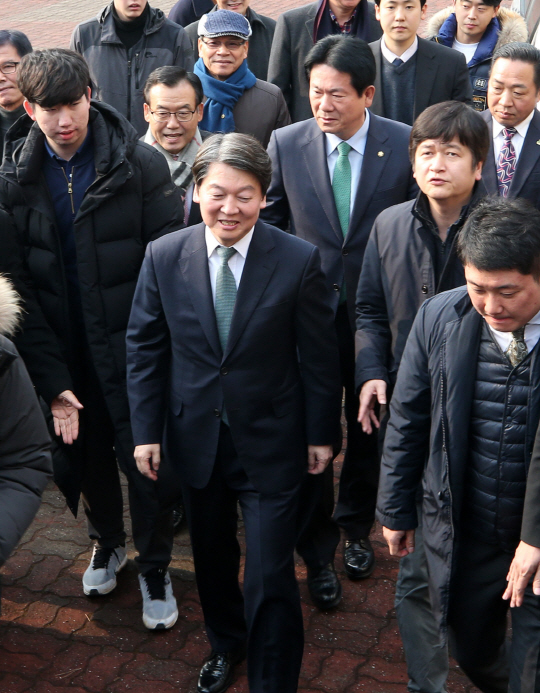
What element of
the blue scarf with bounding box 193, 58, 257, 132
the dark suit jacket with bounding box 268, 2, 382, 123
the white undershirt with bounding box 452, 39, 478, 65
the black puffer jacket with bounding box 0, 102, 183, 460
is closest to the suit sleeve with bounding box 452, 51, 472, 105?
the dark suit jacket with bounding box 268, 2, 382, 123

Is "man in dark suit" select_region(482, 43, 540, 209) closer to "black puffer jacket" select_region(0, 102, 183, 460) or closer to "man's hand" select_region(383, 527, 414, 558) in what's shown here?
"black puffer jacket" select_region(0, 102, 183, 460)

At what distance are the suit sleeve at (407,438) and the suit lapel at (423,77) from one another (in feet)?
8.00

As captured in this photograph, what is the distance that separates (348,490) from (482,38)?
11.8 feet

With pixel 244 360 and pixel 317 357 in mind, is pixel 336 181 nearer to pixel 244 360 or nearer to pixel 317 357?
pixel 317 357

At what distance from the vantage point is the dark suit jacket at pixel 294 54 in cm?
575

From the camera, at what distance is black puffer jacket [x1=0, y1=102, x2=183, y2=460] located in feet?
12.5

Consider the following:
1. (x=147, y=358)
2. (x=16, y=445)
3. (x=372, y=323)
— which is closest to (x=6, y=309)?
(x=16, y=445)

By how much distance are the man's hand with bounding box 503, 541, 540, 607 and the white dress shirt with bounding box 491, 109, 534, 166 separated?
236cm

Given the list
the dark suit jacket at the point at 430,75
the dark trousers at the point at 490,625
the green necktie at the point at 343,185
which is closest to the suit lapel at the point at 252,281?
the green necktie at the point at 343,185

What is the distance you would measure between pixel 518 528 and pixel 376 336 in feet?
3.70

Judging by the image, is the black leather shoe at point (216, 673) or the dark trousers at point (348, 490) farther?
the dark trousers at point (348, 490)

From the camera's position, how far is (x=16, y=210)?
3.82 m

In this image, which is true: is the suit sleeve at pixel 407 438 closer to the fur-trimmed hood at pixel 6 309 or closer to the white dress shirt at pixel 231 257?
the white dress shirt at pixel 231 257

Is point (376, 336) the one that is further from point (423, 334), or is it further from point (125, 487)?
point (125, 487)
